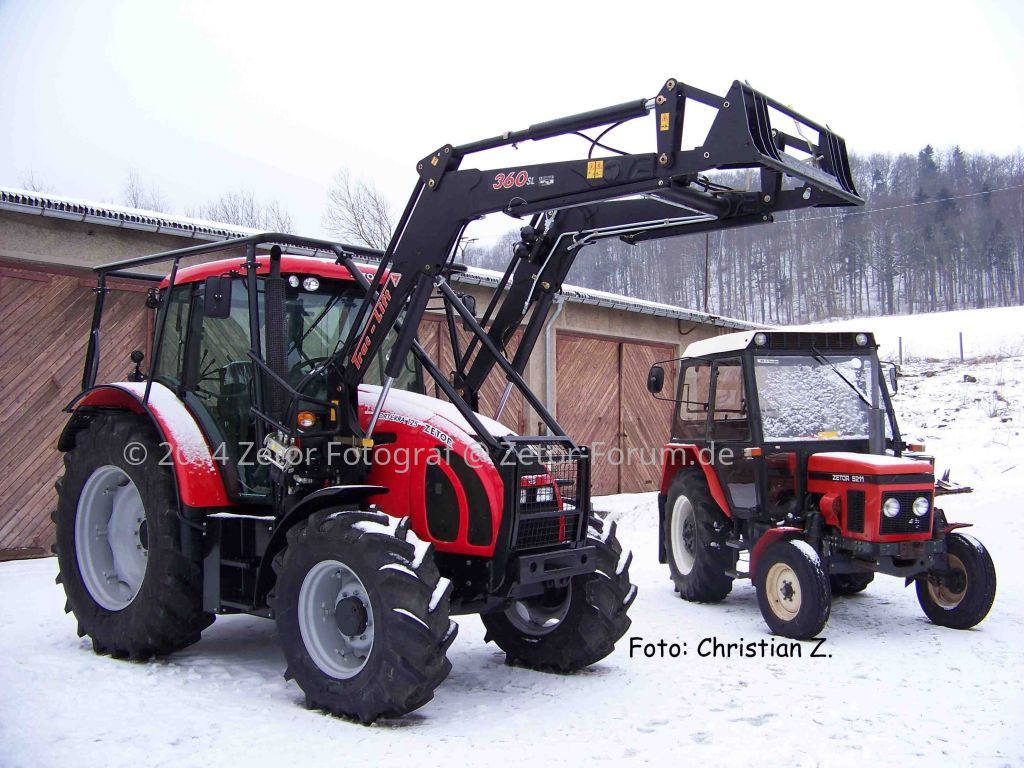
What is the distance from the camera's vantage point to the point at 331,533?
4.21m

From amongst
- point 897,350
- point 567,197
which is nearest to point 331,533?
point 567,197

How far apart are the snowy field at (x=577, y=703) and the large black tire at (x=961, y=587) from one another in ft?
0.40

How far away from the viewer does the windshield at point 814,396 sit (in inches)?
270

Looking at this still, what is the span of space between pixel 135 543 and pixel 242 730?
213 centimetres

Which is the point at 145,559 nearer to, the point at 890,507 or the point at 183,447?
the point at 183,447

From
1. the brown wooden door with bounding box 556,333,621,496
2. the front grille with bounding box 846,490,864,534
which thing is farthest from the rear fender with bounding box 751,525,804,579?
the brown wooden door with bounding box 556,333,621,496

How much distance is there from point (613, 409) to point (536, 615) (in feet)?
30.7

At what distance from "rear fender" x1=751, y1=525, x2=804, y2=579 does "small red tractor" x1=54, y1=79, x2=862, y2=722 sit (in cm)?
167

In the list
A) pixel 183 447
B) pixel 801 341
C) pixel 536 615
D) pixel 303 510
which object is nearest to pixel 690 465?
pixel 801 341

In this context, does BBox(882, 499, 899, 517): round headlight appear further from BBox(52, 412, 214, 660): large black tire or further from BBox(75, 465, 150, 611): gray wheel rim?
BBox(75, 465, 150, 611): gray wheel rim

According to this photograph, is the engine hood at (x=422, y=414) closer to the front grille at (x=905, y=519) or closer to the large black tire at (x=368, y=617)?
the large black tire at (x=368, y=617)

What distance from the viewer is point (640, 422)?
14984 millimetres

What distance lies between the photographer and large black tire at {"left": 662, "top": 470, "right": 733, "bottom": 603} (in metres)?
7.10

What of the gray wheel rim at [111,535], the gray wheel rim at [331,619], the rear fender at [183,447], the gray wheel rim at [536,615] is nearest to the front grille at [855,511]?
the gray wheel rim at [536,615]
